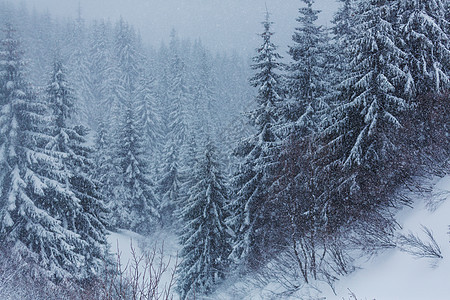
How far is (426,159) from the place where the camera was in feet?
31.5

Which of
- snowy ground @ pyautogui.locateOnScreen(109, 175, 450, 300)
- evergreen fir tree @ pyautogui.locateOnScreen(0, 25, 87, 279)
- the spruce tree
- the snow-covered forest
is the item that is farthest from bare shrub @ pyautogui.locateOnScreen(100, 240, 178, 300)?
the spruce tree

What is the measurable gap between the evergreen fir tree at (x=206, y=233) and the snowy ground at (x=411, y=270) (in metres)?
10.7

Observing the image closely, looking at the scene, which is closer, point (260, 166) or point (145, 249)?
point (260, 166)

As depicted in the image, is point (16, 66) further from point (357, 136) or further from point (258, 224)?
point (357, 136)

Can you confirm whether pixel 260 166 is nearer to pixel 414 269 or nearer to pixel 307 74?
pixel 307 74

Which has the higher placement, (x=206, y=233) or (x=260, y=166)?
(x=260, y=166)

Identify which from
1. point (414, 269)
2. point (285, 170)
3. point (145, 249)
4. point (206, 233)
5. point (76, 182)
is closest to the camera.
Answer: point (414, 269)

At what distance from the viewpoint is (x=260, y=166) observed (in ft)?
52.7

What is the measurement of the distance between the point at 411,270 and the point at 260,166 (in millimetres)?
9853

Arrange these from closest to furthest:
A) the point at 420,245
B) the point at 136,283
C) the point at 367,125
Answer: the point at 136,283 < the point at 420,245 < the point at 367,125

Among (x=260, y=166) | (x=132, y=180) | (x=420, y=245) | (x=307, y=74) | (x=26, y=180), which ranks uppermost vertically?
(x=307, y=74)

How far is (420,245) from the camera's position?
6.83 meters

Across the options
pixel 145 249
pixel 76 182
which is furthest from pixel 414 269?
pixel 145 249

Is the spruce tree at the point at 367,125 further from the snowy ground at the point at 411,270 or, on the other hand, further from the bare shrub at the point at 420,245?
the bare shrub at the point at 420,245
